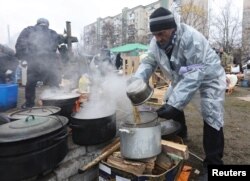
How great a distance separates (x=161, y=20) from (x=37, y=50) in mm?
3552

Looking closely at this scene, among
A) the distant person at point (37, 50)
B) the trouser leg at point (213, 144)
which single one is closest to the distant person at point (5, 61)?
the distant person at point (37, 50)

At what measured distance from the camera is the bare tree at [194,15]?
76.7ft

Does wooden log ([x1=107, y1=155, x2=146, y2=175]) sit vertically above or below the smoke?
below

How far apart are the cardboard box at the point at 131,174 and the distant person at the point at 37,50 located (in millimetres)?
3379

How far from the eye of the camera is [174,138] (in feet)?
11.1

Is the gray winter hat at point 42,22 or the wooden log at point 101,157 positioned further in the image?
the gray winter hat at point 42,22

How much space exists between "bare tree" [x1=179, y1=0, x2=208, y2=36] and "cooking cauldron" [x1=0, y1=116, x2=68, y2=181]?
2144cm

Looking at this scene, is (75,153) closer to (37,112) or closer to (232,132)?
(37,112)

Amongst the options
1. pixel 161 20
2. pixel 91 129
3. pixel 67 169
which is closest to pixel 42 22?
pixel 91 129

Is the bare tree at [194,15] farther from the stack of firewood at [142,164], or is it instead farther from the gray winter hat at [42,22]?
the stack of firewood at [142,164]

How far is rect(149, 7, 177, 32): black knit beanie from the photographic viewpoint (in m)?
2.71

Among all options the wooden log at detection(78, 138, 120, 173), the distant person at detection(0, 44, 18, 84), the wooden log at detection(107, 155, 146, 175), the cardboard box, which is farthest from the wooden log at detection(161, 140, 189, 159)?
the distant person at detection(0, 44, 18, 84)

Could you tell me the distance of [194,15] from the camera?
80.8 ft

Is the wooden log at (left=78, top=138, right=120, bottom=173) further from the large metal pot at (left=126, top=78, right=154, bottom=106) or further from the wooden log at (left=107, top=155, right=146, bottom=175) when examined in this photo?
the large metal pot at (left=126, top=78, right=154, bottom=106)
